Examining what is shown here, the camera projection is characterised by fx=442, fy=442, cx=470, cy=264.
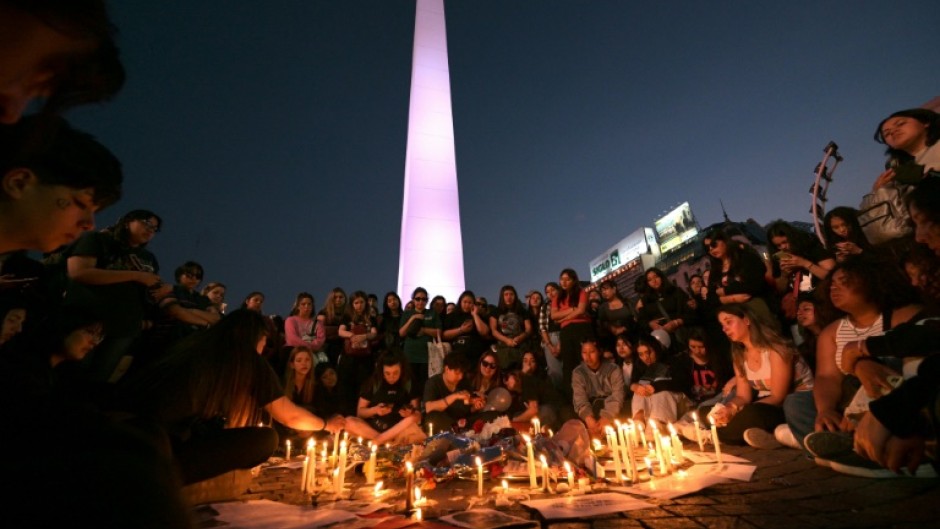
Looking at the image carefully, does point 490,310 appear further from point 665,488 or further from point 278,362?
point 665,488

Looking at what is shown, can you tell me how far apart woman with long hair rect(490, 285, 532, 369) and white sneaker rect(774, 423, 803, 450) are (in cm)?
344

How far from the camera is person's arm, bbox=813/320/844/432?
2.96 metres

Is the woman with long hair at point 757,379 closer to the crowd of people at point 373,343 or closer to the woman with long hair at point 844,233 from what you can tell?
the crowd of people at point 373,343

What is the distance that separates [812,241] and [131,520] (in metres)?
5.91

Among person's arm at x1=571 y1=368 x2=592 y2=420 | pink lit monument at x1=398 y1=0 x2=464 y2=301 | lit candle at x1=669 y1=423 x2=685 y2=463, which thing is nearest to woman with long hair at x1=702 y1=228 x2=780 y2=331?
person's arm at x1=571 y1=368 x2=592 y2=420

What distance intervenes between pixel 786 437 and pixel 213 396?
4255 millimetres

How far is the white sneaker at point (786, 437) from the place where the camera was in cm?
346

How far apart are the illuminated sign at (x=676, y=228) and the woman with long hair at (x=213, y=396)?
48.2m

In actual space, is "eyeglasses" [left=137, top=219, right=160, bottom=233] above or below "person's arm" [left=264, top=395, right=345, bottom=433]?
above

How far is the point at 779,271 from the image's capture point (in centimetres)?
517

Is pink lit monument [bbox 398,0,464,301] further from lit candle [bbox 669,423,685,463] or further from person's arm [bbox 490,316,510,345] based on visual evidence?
lit candle [bbox 669,423,685,463]

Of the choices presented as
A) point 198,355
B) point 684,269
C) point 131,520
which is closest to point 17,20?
point 131,520

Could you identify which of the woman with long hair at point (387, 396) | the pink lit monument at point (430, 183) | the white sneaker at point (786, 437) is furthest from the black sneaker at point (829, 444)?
the pink lit monument at point (430, 183)

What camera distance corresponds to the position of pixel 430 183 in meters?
12.7
